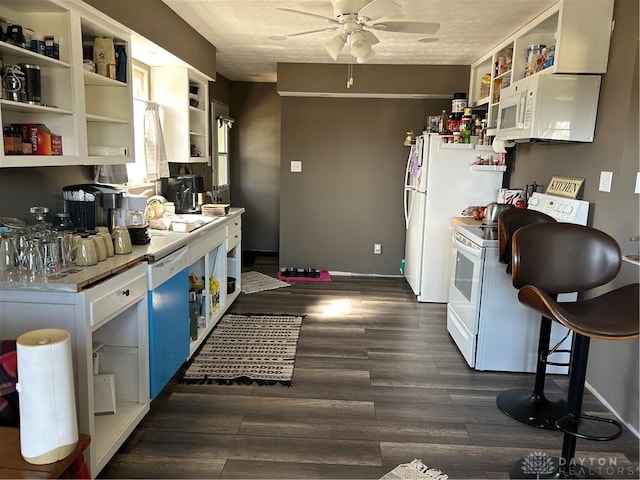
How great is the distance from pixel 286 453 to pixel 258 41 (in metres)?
3.50

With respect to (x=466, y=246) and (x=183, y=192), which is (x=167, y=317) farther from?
(x=466, y=246)

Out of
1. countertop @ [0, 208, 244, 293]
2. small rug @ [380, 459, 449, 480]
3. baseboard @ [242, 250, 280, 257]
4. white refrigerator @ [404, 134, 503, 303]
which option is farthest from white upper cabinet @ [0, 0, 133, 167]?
baseboard @ [242, 250, 280, 257]

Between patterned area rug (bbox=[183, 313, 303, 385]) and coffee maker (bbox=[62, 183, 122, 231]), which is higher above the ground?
coffee maker (bbox=[62, 183, 122, 231])

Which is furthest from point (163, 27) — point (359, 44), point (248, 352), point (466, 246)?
point (466, 246)

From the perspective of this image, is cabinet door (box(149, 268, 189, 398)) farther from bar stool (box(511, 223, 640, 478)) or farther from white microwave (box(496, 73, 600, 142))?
white microwave (box(496, 73, 600, 142))

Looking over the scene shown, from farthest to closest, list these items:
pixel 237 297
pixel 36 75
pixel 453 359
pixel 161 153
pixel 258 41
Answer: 1. pixel 237 297
2. pixel 258 41
3. pixel 161 153
4. pixel 453 359
5. pixel 36 75

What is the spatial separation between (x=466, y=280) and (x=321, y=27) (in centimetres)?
230

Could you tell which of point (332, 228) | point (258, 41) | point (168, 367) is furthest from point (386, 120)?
point (168, 367)

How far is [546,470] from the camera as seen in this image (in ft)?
6.97

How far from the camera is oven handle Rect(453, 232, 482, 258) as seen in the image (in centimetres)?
306

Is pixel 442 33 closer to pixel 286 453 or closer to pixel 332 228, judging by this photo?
pixel 332 228

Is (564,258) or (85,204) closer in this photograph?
(564,258)

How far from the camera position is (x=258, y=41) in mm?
4273

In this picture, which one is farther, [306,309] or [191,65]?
[306,309]
